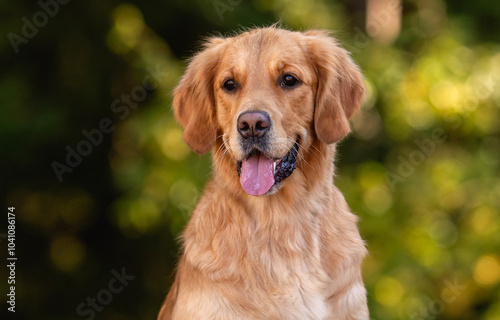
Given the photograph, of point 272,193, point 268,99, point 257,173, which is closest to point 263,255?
point 272,193

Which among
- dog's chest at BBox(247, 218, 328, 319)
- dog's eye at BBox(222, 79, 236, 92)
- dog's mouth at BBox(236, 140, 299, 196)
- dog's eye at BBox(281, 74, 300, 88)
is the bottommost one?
dog's chest at BBox(247, 218, 328, 319)

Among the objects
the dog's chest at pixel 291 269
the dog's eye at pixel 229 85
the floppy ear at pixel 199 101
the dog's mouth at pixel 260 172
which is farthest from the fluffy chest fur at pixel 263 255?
the dog's eye at pixel 229 85

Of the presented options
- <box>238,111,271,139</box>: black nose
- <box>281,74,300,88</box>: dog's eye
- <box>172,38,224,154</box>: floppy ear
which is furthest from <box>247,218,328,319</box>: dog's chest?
<box>281,74,300,88</box>: dog's eye

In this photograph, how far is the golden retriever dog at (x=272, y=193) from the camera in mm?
3520

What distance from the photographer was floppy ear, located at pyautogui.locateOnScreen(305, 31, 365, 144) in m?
3.74

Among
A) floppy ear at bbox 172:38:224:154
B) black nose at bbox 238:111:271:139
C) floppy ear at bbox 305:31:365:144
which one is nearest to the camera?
black nose at bbox 238:111:271:139

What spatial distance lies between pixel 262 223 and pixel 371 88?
2.79m

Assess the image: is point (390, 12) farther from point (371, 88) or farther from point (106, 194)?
point (106, 194)

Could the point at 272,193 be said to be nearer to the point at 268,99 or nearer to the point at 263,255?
the point at 263,255

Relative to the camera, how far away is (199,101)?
404cm

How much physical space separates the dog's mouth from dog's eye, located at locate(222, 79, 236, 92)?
0.45 meters

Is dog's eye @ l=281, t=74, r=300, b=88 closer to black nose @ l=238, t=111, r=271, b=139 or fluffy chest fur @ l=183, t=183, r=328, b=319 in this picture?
black nose @ l=238, t=111, r=271, b=139

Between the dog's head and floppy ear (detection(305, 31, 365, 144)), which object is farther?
floppy ear (detection(305, 31, 365, 144))

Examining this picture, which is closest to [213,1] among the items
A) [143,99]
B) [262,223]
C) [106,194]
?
[143,99]
